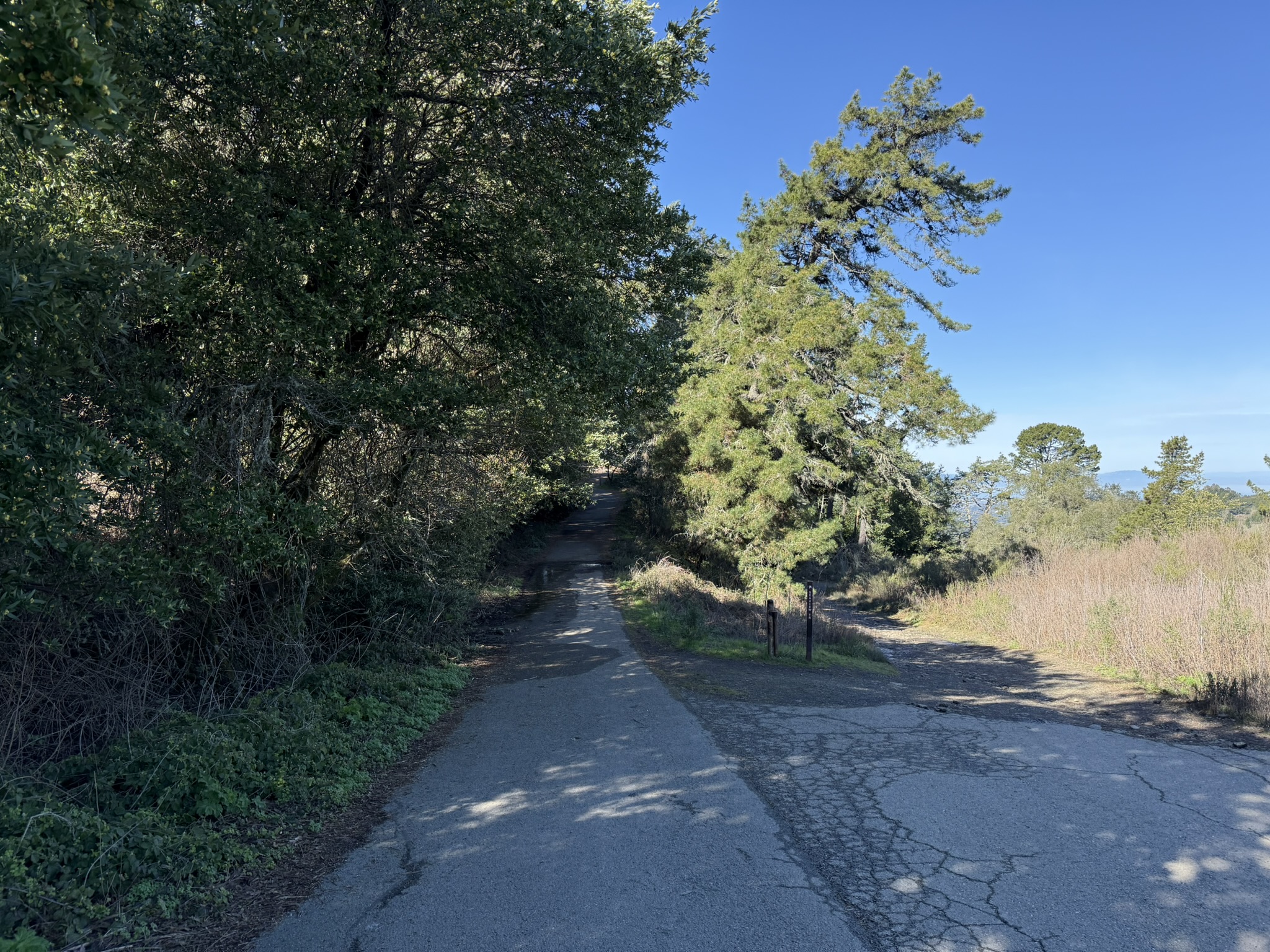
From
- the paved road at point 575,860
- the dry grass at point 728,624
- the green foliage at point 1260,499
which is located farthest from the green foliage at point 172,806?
the green foliage at point 1260,499

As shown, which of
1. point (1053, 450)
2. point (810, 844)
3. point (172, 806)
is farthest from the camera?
point (1053, 450)

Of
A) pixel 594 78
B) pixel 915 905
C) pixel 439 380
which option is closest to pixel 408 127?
pixel 594 78

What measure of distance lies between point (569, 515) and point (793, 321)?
99.2ft

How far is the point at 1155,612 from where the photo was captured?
11672 millimetres

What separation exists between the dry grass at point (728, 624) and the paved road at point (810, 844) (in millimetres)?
4843

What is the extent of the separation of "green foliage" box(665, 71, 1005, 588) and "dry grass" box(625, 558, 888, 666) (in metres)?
2.75

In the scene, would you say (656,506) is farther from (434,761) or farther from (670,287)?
(434,761)

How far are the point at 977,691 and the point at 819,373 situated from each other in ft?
43.1

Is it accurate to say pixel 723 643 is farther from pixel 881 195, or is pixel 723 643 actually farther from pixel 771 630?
pixel 881 195

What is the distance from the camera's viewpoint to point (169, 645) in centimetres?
759

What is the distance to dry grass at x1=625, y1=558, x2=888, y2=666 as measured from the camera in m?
12.7

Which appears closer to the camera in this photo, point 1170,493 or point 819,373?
point 819,373

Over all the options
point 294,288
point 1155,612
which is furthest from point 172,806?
point 1155,612

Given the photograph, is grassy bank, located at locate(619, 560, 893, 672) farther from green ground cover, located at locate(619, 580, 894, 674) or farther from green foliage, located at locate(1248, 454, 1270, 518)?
green foliage, located at locate(1248, 454, 1270, 518)
